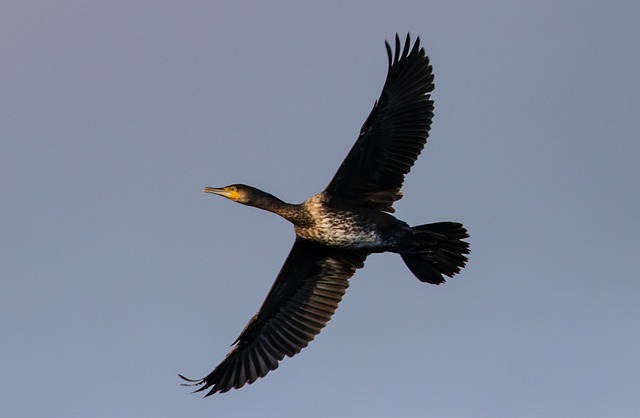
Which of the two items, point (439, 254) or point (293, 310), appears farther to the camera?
point (293, 310)

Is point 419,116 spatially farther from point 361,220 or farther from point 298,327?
point 298,327

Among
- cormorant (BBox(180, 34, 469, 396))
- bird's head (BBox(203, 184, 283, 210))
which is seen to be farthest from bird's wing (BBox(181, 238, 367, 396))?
bird's head (BBox(203, 184, 283, 210))

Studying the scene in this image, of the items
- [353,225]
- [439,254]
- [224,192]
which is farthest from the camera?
[224,192]

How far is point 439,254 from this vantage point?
17.0m

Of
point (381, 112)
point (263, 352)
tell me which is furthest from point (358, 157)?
point (263, 352)

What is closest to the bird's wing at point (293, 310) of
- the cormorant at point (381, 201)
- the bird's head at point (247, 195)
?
the cormorant at point (381, 201)

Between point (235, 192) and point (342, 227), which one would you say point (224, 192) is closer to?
point (235, 192)

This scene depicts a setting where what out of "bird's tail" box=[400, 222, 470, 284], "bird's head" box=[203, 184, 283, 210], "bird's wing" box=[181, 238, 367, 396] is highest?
"bird's tail" box=[400, 222, 470, 284]

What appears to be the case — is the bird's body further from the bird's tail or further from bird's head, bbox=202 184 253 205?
bird's head, bbox=202 184 253 205

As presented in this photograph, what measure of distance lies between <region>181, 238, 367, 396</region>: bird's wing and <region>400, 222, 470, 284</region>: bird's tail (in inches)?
30.4

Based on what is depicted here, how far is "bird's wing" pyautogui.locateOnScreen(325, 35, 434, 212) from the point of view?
16500 millimetres

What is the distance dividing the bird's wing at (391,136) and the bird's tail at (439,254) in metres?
0.64

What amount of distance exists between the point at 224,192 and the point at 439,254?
2660mm

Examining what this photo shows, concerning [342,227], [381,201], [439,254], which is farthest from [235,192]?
[439,254]
